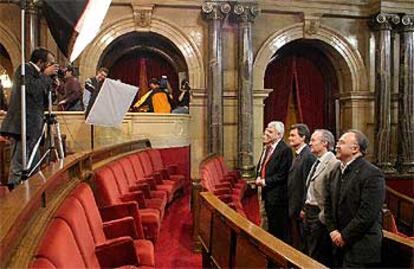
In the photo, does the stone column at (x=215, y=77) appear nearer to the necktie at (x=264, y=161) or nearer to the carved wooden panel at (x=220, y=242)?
the necktie at (x=264, y=161)

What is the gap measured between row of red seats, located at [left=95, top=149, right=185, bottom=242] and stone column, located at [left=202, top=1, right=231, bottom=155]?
2.29 m

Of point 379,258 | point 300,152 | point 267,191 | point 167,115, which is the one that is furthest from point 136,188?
point 167,115

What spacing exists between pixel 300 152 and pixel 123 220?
1.38 meters

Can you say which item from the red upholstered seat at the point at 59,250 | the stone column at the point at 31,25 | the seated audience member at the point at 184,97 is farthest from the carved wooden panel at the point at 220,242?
the stone column at the point at 31,25

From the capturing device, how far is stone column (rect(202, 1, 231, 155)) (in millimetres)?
7859

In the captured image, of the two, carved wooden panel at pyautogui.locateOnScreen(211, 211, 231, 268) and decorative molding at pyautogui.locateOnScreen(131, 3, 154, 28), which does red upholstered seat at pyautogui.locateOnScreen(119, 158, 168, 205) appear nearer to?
carved wooden panel at pyautogui.locateOnScreen(211, 211, 231, 268)

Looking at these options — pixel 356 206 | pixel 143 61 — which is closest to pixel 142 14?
pixel 143 61

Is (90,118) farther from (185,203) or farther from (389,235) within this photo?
(389,235)

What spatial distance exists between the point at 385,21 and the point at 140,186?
6.37 meters

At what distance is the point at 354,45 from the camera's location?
29.0 ft

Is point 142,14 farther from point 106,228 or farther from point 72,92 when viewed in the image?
point 106,228

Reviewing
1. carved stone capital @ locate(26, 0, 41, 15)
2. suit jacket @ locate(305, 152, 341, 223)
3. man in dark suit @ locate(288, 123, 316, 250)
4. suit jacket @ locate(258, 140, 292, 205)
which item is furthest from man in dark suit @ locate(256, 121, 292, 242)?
carved stone capital @ locate(26, 0, 41, 15)

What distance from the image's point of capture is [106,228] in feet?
8.70

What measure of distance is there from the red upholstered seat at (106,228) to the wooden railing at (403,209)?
3.84m
